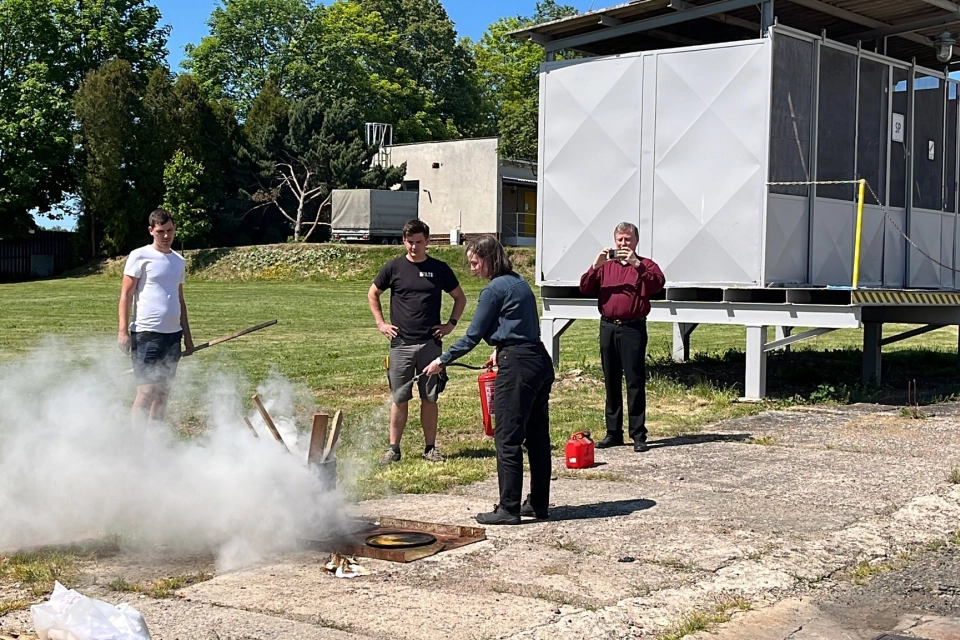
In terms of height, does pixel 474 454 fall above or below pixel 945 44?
below

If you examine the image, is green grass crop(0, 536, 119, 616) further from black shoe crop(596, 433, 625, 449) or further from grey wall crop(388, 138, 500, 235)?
grey wall crop(388, 138, 500, 235)

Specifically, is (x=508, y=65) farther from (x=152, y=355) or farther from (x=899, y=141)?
(x=152, y=355)

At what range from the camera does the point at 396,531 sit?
21.6 feet

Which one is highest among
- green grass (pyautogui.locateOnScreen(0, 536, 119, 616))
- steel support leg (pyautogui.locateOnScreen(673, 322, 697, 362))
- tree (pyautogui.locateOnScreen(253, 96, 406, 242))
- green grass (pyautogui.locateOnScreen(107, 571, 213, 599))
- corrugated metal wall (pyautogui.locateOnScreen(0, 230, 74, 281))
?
tree (pyautogui.locateOnScreen(253, 96, 406, 242))

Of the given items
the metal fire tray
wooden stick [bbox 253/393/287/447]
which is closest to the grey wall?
the metal fire tray

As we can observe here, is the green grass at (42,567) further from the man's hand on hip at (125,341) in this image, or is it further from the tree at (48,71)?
the tree at (48,71)

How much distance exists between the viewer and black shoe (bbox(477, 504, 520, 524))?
6.89 meters

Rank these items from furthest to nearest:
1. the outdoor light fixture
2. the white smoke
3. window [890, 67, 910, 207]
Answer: window [890, 67, 910, 207], the outdoor light fixture, the white smoke

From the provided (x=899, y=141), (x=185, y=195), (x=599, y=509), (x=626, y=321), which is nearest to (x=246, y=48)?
(x=185, y=195)

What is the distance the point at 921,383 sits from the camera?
1586cm

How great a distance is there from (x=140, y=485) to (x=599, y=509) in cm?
298

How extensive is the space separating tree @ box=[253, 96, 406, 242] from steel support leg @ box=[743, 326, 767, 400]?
140 feet

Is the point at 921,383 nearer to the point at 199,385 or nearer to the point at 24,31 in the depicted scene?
the point at 199,385

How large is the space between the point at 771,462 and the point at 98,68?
56745 mm
